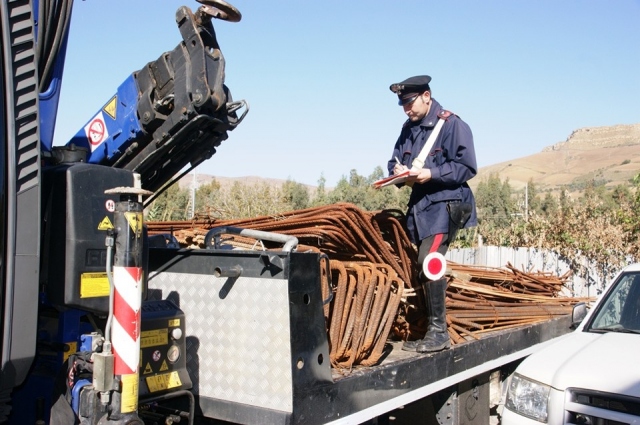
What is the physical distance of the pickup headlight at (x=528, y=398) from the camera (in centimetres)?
411

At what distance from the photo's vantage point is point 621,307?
4949 mm

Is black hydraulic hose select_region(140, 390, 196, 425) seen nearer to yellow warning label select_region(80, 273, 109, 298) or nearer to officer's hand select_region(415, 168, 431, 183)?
yellow warning label select_region(80, 273, 109, 298)

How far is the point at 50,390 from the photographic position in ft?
9.46

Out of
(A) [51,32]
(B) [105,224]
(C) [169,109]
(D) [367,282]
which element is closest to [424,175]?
(D) [367,282]

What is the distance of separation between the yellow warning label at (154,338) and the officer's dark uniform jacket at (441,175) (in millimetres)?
2357

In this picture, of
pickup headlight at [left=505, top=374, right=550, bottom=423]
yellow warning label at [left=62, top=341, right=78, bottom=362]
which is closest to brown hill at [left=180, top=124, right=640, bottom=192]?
pickup headlight at [left=505, top=374, right=550, bottom=423]

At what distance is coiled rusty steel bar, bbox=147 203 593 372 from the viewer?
394cm

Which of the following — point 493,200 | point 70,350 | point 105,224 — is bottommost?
point 70,350

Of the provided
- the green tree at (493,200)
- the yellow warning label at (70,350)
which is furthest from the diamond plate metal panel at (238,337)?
the green tree at (493,200)

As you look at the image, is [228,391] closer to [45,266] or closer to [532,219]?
[45,266]

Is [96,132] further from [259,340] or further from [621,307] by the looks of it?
[621,307]

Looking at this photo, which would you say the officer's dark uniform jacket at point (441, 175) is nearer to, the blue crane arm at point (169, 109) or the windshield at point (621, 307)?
the windshield at point (621, 307)

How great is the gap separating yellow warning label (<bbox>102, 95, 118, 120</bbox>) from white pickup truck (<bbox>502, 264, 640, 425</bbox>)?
10.4 feet

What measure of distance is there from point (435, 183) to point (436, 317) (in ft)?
3.29
